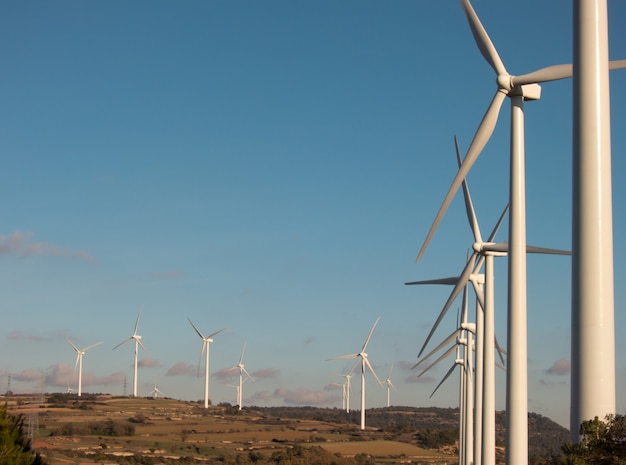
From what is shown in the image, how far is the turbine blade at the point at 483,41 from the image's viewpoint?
4116cm

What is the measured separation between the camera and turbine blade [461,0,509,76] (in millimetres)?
41162

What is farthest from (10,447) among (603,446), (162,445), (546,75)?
(162,445)

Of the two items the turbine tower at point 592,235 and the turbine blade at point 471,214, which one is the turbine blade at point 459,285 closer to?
the turbine blade at point 471,214

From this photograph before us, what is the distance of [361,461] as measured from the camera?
167 m

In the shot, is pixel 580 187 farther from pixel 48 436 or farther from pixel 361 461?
pixel 48 436

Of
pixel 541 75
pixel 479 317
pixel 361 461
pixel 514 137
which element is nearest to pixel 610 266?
pixel 514 137

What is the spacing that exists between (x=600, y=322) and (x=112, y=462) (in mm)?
126867

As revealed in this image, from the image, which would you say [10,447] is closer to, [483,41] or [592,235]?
[483,41]

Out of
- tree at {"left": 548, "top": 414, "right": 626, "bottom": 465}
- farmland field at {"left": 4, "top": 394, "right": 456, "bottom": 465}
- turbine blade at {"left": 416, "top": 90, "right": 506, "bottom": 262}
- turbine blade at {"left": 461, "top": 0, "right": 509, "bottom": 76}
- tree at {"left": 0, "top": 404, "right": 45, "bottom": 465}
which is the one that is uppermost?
turbine blade at {"left": 461, "top": 0, "right": 509, "bottom": 76}

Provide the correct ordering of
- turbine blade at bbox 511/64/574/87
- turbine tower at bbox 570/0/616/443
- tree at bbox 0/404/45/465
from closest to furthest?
turbine tower at bbox 570/0/616/443, turbine blade at bbox 511/64/574/87, tree at bbox 0/404/45/465

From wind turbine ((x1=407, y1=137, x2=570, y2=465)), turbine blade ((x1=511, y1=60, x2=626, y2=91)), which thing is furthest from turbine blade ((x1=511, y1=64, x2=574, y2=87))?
wind turbine ((x1=407, y1=137, x2=570, y2=465))

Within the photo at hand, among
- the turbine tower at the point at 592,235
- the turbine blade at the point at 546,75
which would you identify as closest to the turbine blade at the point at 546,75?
the turbine blade at the point at 546,75

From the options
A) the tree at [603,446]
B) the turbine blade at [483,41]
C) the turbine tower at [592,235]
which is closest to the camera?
the turbine tower at [592,235]

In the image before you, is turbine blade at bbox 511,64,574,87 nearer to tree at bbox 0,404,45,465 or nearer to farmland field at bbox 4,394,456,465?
tree at bbox 0,404,45,465
